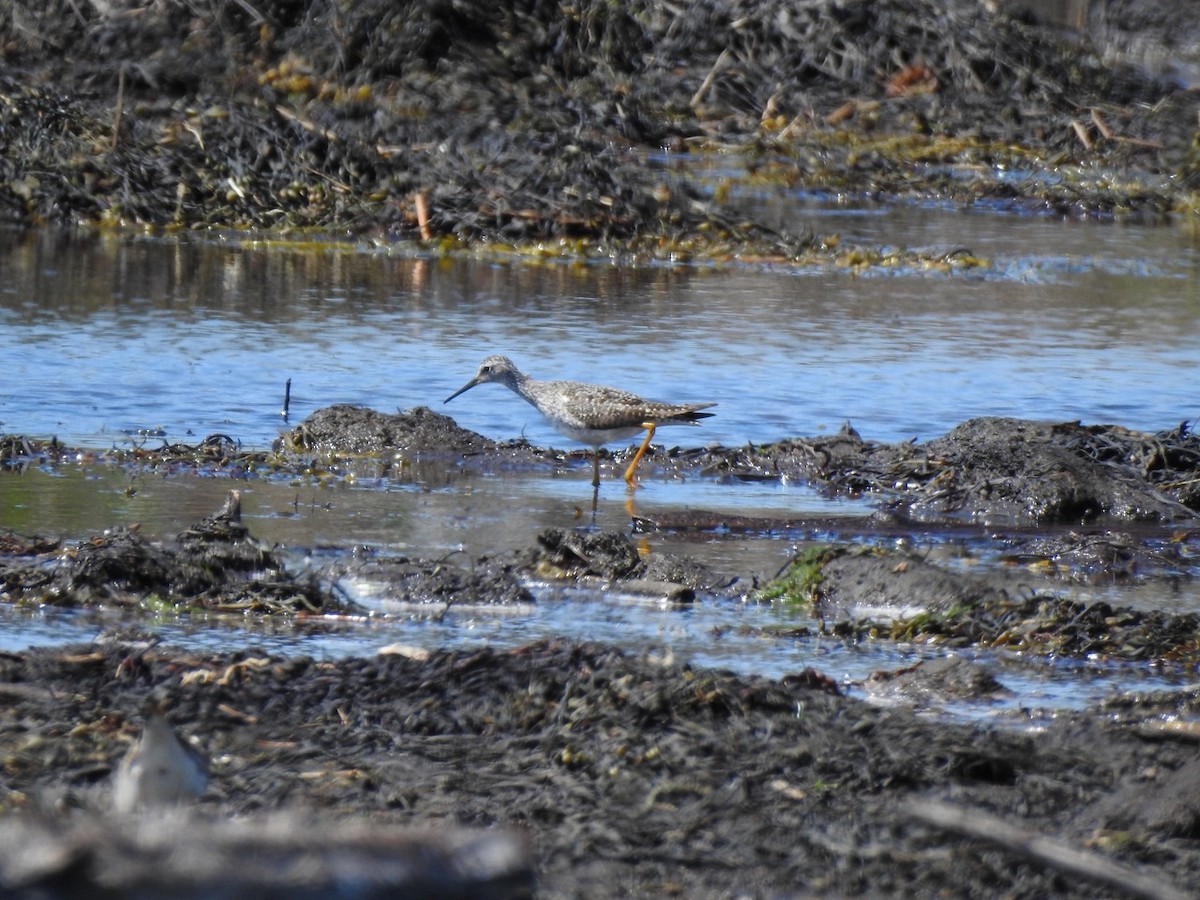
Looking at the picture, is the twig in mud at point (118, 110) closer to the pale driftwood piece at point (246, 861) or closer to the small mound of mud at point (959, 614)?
the small mound of mud at point (959, 614)

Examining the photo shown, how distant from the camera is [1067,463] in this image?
33.9 feet

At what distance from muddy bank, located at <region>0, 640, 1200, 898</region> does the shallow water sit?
795 mm

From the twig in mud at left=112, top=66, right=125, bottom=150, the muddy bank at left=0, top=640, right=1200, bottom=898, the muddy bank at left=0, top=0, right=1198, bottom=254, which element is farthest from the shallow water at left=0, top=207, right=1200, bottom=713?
the twig in mud at left=112, top=66, right=125, bottom=150

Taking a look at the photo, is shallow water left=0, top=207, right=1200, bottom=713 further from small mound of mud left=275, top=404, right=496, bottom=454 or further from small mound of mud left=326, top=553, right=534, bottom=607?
small mound of mud left=275, top=404, right=496, bottom=454

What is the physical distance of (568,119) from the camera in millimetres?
23266

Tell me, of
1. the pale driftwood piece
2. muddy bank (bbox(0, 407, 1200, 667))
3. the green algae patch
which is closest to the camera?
the pale driftwood piece

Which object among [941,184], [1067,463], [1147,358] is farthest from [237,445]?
[941,184]

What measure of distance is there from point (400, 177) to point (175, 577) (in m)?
12.3

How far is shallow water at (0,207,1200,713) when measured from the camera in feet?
25.0

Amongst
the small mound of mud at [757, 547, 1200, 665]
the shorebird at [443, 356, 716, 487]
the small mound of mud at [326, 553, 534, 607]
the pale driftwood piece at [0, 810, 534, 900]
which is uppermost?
the pale driftwood piece at [0, 810, 534, 900]

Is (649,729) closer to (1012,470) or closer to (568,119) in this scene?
(1012,470)

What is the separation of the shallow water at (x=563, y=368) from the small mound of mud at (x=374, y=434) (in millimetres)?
373

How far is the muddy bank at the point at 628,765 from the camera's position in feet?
16.3

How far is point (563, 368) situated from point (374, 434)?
2.86 m
